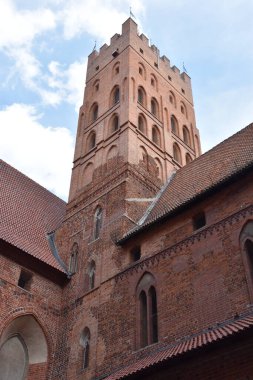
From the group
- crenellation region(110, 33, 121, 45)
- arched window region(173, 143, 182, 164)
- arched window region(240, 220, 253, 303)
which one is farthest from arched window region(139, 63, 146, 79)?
arched window region(240, 220, 253, 303)

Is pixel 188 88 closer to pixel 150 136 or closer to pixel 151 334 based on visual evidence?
pixel 150 136

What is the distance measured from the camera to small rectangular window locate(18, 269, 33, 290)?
14.1 m

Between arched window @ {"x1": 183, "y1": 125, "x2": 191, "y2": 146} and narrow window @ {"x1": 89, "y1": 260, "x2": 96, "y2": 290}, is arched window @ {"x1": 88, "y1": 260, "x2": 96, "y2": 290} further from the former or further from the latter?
→ arched window @ {"x1": 183, "y1": 125, "x2": 191, "y2": 146}

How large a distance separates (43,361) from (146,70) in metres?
13.8

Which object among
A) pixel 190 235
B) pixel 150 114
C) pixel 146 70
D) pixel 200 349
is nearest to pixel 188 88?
pixel 146 70

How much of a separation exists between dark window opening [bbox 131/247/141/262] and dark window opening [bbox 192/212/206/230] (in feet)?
6.52

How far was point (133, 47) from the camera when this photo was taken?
2186 centimetres

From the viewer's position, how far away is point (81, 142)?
20.3 m

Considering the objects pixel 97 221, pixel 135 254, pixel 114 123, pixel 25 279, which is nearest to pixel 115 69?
pixel 114 123

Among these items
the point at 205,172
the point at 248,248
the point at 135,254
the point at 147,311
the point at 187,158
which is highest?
the point at 187,158

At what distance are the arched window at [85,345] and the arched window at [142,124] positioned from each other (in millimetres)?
8725

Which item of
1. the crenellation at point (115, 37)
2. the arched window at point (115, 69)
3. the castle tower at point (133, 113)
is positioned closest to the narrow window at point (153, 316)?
the castle tower at point (133, 113)

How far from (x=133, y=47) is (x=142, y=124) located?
468 centimetres

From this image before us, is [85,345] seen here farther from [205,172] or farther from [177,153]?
[177,153]
